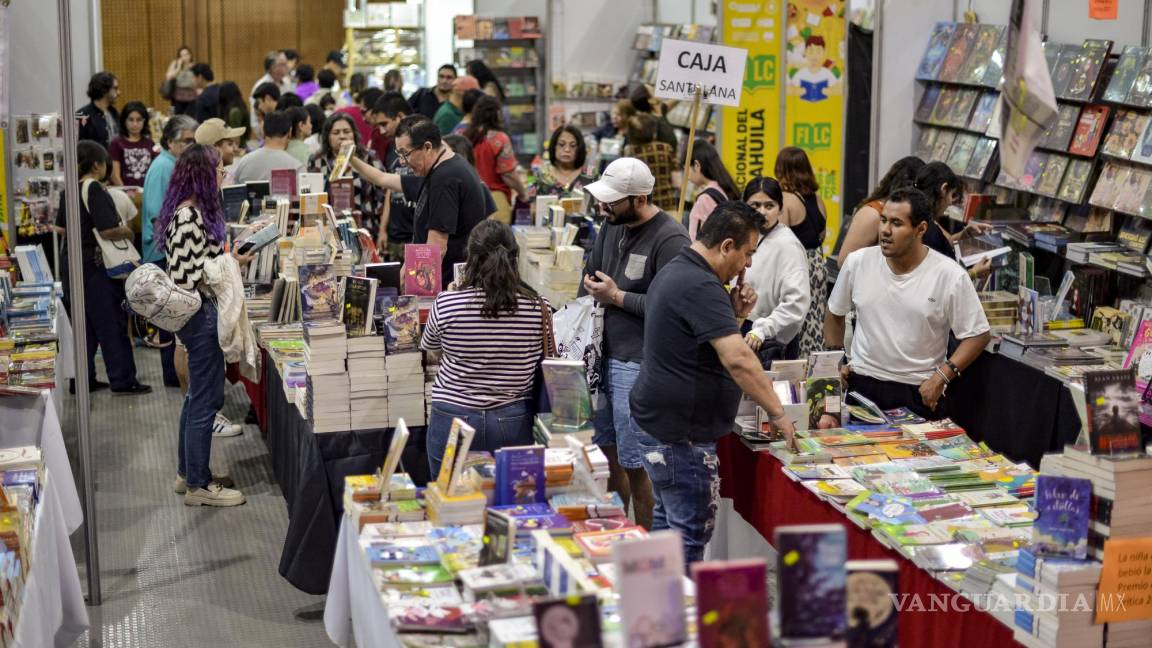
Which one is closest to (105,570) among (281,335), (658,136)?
(281,335)

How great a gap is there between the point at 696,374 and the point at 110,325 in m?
4.97

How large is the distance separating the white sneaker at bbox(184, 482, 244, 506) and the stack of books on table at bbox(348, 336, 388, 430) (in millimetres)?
1640

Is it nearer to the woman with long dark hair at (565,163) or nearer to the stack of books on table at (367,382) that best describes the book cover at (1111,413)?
the stack of books on table at (367,382)

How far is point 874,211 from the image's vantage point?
19.8ft

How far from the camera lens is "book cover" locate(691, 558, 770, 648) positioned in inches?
95.9

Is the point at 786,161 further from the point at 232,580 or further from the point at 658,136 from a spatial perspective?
the point at 232,580

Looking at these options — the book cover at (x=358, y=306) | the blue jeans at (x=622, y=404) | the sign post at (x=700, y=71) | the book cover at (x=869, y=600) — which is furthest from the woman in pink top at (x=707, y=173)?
the book cover at (x=869, y=600)

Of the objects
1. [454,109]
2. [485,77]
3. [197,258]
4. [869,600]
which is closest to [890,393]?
[869,600]

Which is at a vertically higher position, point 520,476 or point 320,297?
point 320,297

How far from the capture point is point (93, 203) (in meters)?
7.67

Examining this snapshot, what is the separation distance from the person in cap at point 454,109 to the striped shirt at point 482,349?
6610 mm

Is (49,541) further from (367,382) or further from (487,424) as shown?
(487,424)

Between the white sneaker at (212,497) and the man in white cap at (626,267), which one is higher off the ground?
the man in white cap at (626,267)

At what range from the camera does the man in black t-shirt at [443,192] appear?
252 inches
